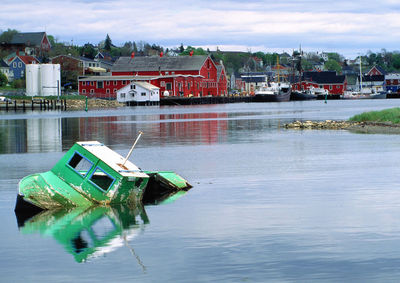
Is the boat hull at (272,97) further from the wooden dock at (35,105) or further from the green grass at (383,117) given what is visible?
the green grass at (383,117)

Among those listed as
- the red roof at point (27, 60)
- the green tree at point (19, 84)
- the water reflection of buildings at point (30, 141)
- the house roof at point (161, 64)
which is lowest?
the water reflection of buildings at point (30, 141)

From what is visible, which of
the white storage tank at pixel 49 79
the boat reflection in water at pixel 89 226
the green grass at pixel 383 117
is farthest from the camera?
the white storage tank at pixel 49 79

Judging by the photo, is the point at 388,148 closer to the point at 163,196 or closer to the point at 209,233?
the point at 163,196

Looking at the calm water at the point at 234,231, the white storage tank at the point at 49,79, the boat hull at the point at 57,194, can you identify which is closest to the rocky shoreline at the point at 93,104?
the white storage tank at the point at 49,79

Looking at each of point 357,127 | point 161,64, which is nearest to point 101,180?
point 357,127

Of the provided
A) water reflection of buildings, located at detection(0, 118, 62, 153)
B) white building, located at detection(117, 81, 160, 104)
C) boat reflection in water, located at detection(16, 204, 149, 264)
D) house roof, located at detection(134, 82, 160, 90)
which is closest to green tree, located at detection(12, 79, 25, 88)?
white building, located at detection(117, 81, 160, 104)

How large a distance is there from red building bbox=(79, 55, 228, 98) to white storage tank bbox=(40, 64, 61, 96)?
8970mm

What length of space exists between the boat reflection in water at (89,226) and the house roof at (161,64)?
496 ft

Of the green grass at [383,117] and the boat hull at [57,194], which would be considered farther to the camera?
the green grass at [383,117]

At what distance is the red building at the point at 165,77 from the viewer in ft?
551

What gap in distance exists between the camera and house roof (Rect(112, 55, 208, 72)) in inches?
6821

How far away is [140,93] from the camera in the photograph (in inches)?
6403

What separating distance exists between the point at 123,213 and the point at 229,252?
232 inches

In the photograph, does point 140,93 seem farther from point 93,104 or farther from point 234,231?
point 234,231
